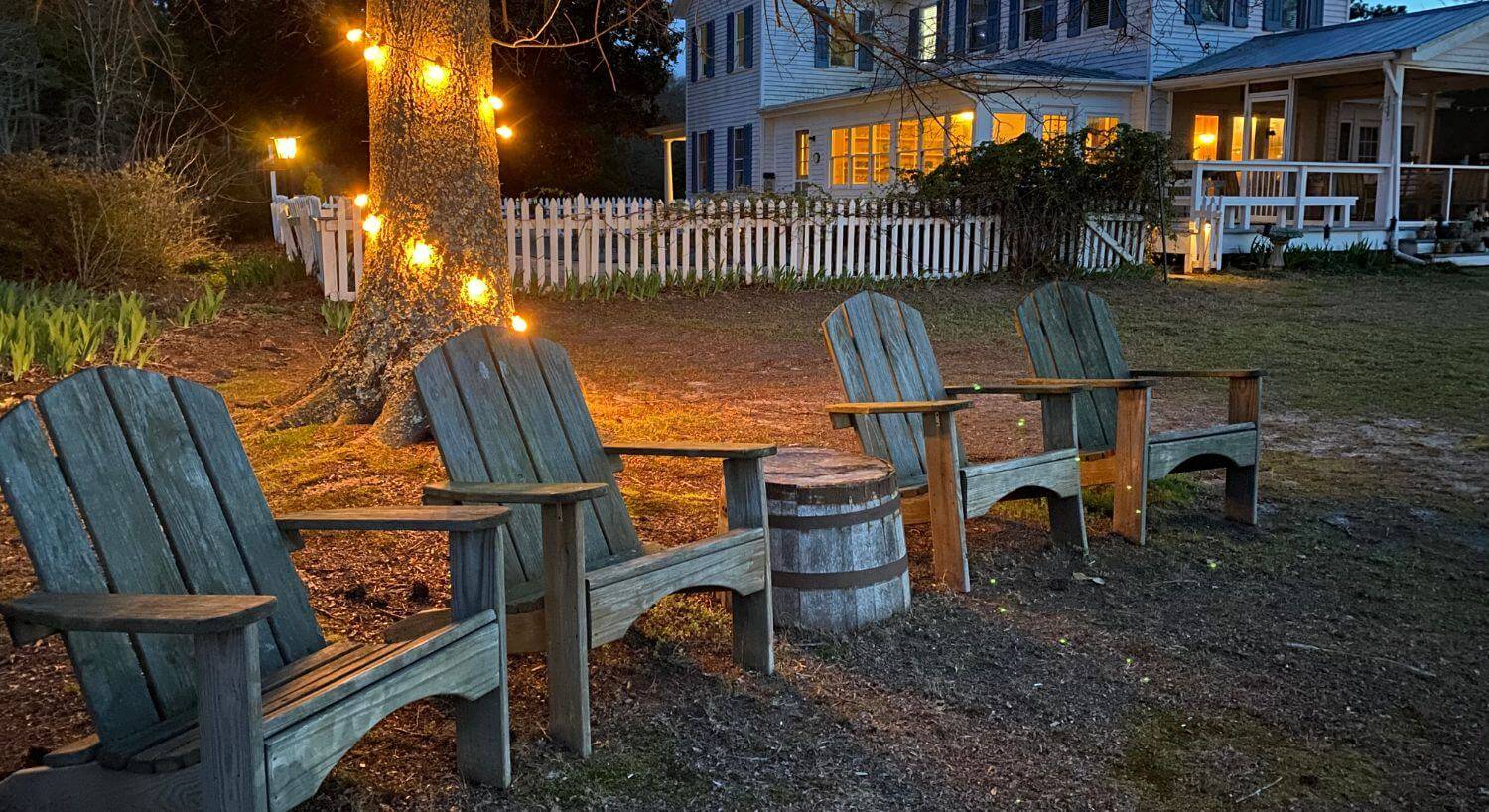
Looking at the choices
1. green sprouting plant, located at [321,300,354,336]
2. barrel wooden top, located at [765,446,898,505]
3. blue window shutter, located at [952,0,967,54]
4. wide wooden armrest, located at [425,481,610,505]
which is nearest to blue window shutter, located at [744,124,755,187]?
blue window shutter, located at [952,0,967,54]

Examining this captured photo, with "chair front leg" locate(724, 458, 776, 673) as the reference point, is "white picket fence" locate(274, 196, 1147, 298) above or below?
above

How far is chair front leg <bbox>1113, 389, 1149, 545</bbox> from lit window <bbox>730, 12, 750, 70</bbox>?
2240 centimetres

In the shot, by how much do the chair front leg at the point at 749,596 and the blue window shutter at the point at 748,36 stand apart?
23.4 meters

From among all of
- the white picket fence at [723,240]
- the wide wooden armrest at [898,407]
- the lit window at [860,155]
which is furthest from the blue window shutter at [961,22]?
the wide wooden armrest at [898,407]

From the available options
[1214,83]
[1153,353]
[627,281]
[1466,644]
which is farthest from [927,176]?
A: [1466,644]

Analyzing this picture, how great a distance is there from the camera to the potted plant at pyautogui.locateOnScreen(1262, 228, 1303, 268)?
17.0 meters

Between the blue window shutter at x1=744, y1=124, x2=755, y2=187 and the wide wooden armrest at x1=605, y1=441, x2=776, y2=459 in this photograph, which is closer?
the wide wooden armrest at x1=605, y1=441, x2=776, y2=459

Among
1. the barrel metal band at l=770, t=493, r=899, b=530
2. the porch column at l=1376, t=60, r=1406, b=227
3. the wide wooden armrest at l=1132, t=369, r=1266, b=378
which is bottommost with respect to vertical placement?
the barrel metal band at l=770, t=493, r=899, b=530

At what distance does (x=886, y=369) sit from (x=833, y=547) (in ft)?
3.89

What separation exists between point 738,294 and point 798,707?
1063 centimetres

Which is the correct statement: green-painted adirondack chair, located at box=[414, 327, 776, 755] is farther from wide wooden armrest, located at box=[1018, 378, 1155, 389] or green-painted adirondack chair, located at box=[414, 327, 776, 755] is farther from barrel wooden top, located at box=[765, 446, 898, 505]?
wide wooden armrest, located at box=[1018, 378, 1155, 389]

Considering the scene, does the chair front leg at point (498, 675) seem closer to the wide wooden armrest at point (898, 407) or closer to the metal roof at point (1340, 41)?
the wide wooden armrest at point (898, 407)

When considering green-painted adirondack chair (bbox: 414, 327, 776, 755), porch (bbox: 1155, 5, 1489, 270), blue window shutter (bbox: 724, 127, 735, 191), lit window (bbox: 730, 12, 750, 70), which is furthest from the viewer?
blue window shutter (bbox: 724, 127, 735, 191)

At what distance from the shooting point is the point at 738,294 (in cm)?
1365
